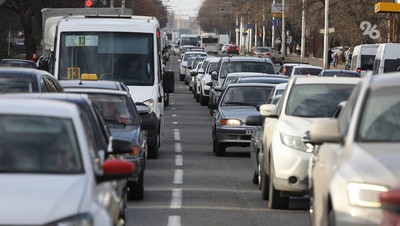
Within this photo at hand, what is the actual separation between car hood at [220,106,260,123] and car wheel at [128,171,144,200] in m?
7.38

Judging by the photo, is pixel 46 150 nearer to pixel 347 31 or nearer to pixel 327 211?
pixel 327 211

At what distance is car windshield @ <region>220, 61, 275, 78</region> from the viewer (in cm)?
3356

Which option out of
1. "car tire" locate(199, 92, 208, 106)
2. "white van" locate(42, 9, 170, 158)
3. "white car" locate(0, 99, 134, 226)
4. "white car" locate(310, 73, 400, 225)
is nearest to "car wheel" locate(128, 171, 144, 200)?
"white car" locate(310, 73, 400, 225)

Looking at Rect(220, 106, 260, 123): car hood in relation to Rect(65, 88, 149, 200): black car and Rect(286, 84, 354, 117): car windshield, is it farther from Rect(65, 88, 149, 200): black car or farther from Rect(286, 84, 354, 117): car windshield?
Rect(286, 84, 354, 117): car windshield

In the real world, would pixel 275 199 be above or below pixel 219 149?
above

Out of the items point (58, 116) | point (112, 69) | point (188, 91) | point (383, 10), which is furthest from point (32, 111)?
point (188, 91)

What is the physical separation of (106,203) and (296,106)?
6.63 meters

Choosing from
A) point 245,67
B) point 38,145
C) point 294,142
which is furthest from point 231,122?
point 38,145

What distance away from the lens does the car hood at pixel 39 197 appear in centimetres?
672

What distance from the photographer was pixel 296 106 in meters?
14.2

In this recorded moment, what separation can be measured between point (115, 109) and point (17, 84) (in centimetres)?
221

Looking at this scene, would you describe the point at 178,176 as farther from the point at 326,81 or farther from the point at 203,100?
the point at 203,100

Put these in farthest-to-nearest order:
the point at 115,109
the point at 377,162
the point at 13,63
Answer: the point at 13,63, the point at 115,109, the point at 377,162

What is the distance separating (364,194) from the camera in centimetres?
718
